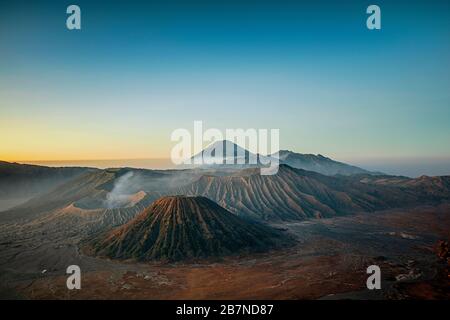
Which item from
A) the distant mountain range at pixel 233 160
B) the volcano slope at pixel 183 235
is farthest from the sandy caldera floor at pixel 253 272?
the distant mountain range at pixel 233 160

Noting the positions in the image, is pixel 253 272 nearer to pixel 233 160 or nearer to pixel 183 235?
pixel 183 235

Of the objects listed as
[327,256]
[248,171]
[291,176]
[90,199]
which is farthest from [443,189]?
[90,199]

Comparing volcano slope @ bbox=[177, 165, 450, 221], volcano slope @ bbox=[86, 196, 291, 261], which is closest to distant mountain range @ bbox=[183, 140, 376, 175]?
volcano slope @ bbox=[177, 165, 450, 221]

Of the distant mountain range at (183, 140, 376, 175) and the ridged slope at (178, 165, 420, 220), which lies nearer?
the ridged slope at (178, 165, 420, 220)

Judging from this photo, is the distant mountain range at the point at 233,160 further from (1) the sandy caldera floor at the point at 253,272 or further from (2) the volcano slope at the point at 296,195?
(1) the sandy caldera floor at the point at 253,272

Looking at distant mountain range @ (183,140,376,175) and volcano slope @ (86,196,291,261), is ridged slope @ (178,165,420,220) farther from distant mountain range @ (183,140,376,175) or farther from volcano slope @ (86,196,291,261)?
distant mountain range @ (183,140,376,175)
